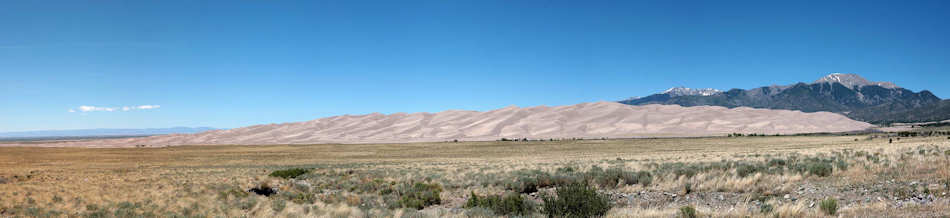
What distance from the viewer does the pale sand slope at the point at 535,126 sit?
11794cm

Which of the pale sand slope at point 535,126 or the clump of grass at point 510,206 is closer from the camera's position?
the clump of grass at point 510,206

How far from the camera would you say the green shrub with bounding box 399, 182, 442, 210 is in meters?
14.0

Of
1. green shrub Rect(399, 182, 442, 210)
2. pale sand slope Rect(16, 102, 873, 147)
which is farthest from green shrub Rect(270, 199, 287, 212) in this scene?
pale sand slope Rect(16, 102, 873, 147)

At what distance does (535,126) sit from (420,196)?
4611 inches

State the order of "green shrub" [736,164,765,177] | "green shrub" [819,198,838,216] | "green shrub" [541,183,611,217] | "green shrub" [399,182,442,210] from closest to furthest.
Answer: "green shrub" [819,198,838,216]
"green shrub" [541,183,611,217]
"green shrub" [399,182,442,210]
"green shrub" [736,164,765,177]

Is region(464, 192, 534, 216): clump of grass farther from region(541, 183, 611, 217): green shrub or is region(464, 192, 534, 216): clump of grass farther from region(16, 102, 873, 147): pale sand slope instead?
region(16, 102, 873, 147): pale sand slope

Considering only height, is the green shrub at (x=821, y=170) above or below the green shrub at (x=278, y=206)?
above

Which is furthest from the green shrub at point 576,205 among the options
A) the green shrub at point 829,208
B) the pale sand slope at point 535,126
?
the pale sand slope at point 535,126

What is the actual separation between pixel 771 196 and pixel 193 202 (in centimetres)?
1354

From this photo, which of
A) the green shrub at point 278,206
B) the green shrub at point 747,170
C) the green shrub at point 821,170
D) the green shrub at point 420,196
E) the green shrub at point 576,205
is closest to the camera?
the green shrub at point 576,205

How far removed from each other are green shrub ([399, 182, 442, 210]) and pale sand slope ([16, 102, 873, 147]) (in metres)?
96.6

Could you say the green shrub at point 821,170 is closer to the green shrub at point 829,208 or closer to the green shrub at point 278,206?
the green shrub at point 829,208

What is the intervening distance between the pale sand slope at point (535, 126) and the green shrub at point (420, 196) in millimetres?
96619

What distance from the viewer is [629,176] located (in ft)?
55.8
